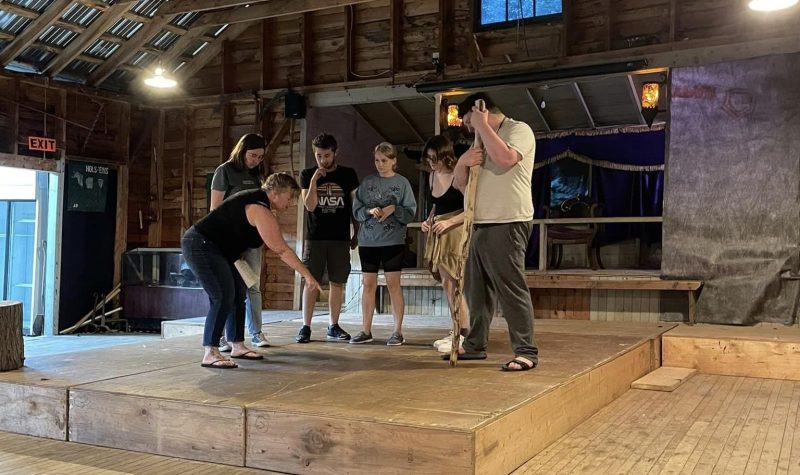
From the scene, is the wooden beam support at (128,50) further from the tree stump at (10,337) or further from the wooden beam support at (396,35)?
the tree stump at (10,337)

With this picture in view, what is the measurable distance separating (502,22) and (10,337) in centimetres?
615

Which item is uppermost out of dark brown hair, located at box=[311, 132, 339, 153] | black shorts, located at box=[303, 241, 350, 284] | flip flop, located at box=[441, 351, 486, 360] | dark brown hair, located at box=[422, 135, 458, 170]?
dark brown hair, located at box=[311, 132, 339, 153]

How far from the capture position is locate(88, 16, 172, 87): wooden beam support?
30.2ft

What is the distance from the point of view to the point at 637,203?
947 cm

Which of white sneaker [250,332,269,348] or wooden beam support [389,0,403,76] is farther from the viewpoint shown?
wooden beam support [389,0,403,76]

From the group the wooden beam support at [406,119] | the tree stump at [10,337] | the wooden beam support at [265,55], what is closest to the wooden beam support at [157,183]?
the wooden beam support at [265,55]

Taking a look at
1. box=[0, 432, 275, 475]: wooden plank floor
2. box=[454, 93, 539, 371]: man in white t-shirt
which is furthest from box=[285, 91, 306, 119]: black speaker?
box=[0, 432, 275, 475]: wooden plank floor

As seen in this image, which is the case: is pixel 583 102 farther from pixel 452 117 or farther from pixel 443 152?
pixel 443 152

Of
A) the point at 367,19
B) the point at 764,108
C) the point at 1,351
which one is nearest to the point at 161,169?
the point at 367,19

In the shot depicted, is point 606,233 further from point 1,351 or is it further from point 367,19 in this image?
point 1,351

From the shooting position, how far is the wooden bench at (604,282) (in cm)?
618

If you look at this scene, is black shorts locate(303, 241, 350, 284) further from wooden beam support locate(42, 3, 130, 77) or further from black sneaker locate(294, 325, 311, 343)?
wooden beam support locate(42, 3, 130, 77)

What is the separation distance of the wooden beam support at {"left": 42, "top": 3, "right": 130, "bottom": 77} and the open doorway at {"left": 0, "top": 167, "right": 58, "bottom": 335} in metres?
1.54

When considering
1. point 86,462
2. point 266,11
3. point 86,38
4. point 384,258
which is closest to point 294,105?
point 266,11
